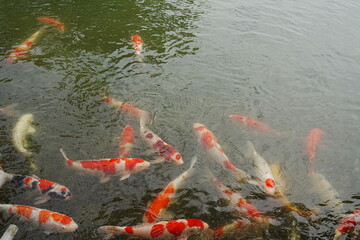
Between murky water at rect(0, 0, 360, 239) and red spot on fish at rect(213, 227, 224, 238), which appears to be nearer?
red spot on fish at rect(213, 227, 224, 238)

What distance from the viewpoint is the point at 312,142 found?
20.9ft

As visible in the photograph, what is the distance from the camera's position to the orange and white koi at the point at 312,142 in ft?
20.1

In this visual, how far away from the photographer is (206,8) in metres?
12.8

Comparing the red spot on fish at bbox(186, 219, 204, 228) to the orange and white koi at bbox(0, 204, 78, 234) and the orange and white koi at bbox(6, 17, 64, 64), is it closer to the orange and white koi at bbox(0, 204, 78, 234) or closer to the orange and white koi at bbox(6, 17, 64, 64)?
the orange and white koi at bbox(0, 204, 78, 234)

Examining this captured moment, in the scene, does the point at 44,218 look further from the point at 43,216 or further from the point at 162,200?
the point at 162,200

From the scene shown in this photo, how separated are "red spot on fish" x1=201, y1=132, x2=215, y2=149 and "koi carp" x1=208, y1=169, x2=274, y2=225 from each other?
90 centimetres

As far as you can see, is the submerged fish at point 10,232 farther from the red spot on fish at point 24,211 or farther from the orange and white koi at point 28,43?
the orange and white koi at point 28,43

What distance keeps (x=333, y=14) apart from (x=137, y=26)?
375 inches

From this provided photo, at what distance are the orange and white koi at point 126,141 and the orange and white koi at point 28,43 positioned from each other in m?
4.67

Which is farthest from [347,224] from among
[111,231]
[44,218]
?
[44,218]

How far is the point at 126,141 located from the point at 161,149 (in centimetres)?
81

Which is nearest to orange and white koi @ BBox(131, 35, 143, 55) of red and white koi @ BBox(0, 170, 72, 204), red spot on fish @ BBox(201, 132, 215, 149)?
red spot on fish @ BBox(201, 132, 215, 149)

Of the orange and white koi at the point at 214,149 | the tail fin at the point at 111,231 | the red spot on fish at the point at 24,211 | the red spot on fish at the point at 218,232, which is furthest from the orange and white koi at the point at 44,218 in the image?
the orange and white koi at the point at 214,149

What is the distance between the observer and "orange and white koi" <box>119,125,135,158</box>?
5.88 metres
